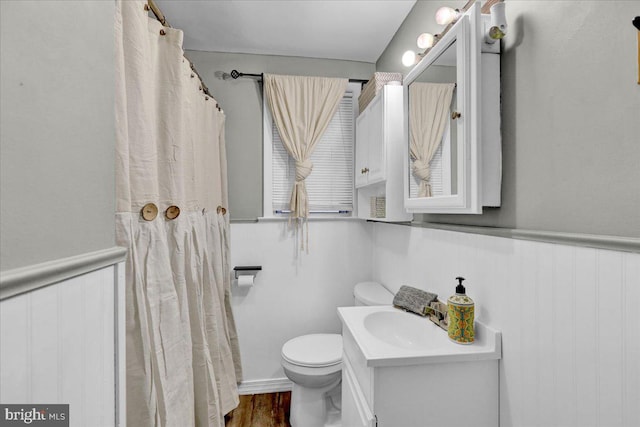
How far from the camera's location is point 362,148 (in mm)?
2137

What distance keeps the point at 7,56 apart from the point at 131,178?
0.56m

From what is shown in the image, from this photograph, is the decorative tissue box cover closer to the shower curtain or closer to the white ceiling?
the white ceiling

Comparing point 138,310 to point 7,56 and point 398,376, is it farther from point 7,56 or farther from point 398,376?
point 398,376

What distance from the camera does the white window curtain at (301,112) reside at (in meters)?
2.18

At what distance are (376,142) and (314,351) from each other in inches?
51.6

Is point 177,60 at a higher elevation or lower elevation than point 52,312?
higher

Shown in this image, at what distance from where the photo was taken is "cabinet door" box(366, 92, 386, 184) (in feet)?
5.71

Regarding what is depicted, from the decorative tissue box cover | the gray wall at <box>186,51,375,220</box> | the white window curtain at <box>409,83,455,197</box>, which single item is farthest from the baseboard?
the decorative tissue box cover

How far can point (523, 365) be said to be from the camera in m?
0.91

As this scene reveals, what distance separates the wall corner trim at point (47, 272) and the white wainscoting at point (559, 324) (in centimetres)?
109

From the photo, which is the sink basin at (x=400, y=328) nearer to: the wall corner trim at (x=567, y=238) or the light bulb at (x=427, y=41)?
the wall corner trim at (x=567, y=238)

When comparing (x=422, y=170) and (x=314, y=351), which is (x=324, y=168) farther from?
(x=314, y=351)

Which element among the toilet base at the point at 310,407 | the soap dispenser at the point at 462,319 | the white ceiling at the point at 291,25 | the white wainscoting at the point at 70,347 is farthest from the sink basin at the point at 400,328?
the white ceiling at the point at 291,25

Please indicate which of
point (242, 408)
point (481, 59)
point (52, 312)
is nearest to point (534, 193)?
point (481, 59)
